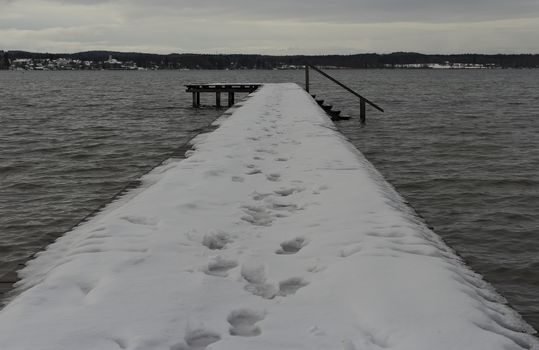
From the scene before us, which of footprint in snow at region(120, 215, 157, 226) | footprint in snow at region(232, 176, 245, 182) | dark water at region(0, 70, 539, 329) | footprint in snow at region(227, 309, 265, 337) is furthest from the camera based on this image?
dark water at region(0, 70, 539, 329)

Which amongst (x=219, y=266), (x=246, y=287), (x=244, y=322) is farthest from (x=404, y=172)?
(x=244, y=322)

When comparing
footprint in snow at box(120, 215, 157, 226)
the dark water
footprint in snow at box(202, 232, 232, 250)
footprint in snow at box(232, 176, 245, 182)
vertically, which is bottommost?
the dark water

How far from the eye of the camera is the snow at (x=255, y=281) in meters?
3.23

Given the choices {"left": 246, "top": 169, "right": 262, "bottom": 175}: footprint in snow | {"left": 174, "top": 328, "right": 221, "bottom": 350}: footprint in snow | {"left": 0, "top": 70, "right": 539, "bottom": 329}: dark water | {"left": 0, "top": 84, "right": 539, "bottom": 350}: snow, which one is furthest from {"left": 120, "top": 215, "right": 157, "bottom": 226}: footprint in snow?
{"left": 0, "top": 70, "right": 539, "bottom": 329}: dark water

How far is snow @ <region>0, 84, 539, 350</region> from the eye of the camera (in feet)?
10.6

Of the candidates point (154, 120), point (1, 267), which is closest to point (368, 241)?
point (1, 267)

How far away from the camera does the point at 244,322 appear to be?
3.56m

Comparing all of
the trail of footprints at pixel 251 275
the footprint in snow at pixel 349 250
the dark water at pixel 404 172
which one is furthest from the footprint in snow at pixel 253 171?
the footprint in snow at pixel 349 250

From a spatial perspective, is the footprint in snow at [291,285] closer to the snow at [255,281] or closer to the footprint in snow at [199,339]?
the snow at [255,281]

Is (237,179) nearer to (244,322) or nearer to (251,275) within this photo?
(251,275)

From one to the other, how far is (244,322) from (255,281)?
70 cm

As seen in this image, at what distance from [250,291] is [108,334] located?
1142mm

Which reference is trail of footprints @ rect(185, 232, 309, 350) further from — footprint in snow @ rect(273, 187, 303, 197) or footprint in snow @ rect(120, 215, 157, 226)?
footprint in snow @ rect(273, 187, 303, 197)

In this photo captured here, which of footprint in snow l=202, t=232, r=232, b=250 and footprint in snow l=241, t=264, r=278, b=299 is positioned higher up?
footprint in snow l=202, t=232, r=232, b=250
